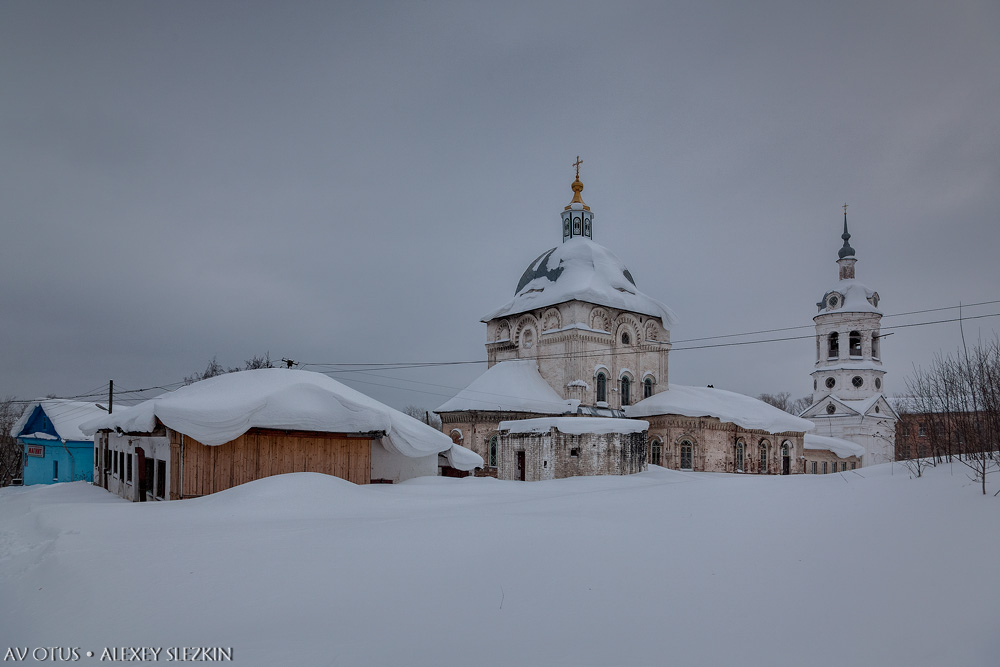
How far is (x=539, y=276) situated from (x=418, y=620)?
30294 mm

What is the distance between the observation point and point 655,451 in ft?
106

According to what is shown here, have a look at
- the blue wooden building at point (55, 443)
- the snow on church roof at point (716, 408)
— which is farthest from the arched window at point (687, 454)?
the blue wooden building at point (55, 443)

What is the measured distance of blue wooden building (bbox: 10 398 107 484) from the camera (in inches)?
1261

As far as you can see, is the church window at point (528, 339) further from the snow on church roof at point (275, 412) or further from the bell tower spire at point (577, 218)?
the snow on church roof at point (275, 412)

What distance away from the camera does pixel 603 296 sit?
105 ft

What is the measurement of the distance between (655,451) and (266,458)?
72.9 ft

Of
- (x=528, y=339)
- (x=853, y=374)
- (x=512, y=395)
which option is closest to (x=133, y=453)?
(x=512, y=395)

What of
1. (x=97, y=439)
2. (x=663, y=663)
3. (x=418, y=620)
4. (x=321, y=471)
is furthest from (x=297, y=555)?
(x=97, y=439)

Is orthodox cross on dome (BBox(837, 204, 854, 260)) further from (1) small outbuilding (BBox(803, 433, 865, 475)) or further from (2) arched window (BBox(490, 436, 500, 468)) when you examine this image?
(2) arched window (BBox(490, 436, 500, 468))

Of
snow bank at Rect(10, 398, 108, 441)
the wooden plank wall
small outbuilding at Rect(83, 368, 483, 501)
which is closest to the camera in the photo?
small outbuilding at Rect(83, 368, 483, 501)

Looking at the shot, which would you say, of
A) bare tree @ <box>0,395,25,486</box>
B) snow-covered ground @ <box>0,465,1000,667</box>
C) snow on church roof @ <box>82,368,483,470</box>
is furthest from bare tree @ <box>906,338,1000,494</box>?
bare tree @ <box>0,395,25,486</box>

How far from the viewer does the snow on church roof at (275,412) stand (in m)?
14.0

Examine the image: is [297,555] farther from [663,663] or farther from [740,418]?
[740,418]

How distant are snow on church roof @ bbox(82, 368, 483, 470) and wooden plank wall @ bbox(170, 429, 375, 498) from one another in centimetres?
50
